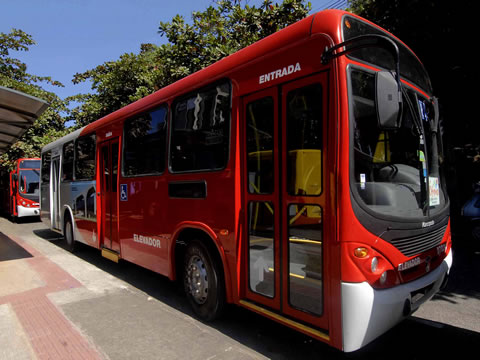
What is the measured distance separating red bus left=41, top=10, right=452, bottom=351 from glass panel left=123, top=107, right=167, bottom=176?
12 centimetres

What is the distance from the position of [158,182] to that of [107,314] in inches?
71.0

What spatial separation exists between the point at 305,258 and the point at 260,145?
1148 millimetres

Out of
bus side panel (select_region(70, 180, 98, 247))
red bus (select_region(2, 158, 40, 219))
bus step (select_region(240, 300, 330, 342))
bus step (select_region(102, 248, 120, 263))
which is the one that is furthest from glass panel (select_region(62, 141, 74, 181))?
red bus (select_region(2, 158, 40, 219))

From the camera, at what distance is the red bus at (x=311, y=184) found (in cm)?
263

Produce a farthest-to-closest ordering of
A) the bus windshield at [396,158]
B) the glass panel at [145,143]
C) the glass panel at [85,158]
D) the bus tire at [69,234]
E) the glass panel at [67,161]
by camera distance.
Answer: the bus tire at [69,234]
the glass panel at [67,161]
the glass panel at [85,158]
the glass panel at [145,143]
the bus windshield at [396,158]

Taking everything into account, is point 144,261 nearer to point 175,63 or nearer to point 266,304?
point 266,304

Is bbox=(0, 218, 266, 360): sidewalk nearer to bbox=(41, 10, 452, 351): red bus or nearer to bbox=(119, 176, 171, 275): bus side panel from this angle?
bbox=(41, 10, 452, 351): red bus

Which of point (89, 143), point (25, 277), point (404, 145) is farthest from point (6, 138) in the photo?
point (404, 145)

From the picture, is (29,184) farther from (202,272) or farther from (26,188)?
(202,272)

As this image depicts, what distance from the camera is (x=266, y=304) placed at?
3.24m

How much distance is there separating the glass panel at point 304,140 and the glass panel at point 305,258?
7.7 inches

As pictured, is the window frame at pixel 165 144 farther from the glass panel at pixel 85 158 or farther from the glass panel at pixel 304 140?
the glass panel at pixel 304 140

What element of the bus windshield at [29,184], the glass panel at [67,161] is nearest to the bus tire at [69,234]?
the glass panel at [67,161]

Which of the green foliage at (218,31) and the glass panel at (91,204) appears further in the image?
the green foliage at (218,31)
